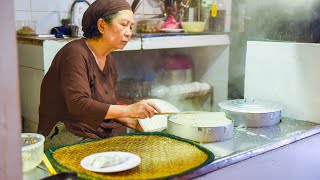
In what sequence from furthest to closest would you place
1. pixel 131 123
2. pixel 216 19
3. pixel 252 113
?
pixel 216 19 → pixel 131 123 → pixel 252 113

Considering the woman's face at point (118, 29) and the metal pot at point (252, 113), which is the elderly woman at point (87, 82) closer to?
the woman's face at point (118, 29)

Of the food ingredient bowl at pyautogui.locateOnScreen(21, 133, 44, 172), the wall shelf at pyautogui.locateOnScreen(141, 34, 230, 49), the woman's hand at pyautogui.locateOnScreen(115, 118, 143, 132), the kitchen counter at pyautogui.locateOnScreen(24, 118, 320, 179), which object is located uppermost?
the wall shelf at pyautogui.locateOnScreen(141, 34, 230, 49)

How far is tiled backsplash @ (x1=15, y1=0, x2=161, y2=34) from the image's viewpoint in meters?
3.10

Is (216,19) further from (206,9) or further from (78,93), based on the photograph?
(78,93)

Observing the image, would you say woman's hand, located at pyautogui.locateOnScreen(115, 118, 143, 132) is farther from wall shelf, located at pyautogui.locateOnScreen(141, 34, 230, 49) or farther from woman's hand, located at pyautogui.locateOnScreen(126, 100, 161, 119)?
wall shelf, located at pyautogui.locateOnScreen(141, 34, 230, 49)

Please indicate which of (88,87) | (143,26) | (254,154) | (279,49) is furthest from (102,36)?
(143,26)

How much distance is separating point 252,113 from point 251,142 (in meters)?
0.23

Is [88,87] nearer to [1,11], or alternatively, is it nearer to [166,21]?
[1,11]

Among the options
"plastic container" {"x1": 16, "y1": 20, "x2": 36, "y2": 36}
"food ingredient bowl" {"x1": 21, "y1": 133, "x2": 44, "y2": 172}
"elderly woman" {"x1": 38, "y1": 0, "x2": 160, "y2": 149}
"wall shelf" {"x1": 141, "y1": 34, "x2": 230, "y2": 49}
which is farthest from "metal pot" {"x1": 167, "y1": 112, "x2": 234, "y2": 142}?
"plastic container" {"x1": 16, "y1": 20, "x2": 36, "y2": 36}

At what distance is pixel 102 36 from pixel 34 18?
119 cm

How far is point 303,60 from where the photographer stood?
1.97 metres

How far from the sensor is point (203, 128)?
156 cm

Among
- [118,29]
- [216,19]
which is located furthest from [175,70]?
[118,29]

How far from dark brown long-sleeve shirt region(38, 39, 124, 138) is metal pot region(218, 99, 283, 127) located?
2.10 ft
